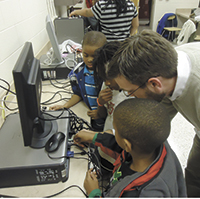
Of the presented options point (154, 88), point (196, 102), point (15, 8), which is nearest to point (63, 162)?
point (154, 88)

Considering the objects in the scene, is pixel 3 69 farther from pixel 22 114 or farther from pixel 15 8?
pixel 22 114

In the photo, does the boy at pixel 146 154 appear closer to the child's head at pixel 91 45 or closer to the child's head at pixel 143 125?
the child's head at pixel 143 125

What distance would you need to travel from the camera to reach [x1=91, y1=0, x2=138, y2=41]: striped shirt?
5.81ft

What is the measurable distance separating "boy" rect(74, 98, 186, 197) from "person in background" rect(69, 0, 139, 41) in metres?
1.47

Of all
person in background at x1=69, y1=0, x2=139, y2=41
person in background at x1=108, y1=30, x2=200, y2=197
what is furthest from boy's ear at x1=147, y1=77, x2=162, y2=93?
person in background at x1=69, y1=0, x2=139, y2=41

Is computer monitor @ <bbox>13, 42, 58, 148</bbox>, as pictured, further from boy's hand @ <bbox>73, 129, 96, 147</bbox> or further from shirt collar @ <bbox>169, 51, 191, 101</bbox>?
shirt collar @ <bbox>169, 51, 191, 101</bbox>

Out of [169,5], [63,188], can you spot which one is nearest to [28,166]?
[63,188]

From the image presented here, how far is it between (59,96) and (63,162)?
0.71 meters

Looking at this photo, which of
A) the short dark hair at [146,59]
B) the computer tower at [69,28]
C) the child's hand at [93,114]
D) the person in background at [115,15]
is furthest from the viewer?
the computer tower at [69,28]

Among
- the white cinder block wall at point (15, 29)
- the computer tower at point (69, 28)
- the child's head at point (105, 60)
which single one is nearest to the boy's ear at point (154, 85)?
the child's head at point (105, 60)

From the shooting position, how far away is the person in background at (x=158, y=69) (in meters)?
0.67

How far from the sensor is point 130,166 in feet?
2.30

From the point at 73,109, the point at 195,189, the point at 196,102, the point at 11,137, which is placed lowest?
the point at 195,189

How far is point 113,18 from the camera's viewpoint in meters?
1.83
